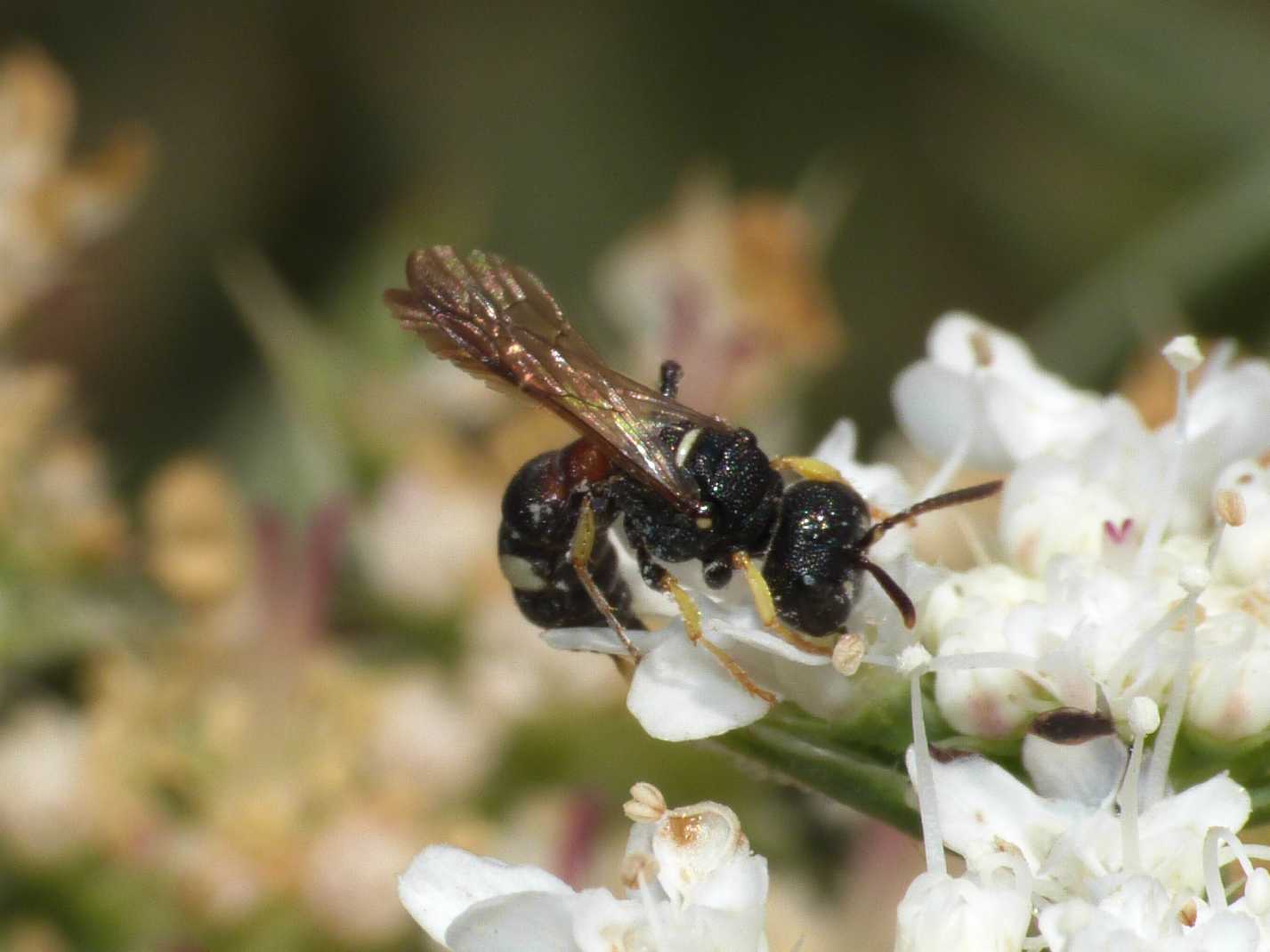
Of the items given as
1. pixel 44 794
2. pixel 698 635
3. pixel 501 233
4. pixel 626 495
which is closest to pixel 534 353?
pixel 626 495

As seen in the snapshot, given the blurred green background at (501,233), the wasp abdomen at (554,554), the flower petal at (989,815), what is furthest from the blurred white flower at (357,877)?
the flower petal at (989,815)

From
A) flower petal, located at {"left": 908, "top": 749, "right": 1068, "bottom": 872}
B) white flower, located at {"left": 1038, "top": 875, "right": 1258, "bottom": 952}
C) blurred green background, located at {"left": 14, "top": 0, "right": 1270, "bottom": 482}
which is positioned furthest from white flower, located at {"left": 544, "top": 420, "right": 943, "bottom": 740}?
blurred green background, located at {"left": 14, "top": 0, "right": 1270, "bottom": 482}

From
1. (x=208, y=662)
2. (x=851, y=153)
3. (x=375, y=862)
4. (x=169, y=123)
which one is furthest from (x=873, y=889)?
(x=169, y=123)

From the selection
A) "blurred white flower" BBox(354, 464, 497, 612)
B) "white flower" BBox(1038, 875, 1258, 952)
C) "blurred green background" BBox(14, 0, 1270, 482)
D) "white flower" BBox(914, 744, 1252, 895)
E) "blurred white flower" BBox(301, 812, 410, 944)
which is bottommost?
"blurred white flower" BBox(301, 812, 410, 944)

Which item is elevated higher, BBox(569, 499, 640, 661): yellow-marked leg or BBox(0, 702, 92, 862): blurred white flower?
BBox(569, 499, 640, 661): yellow-marked leg

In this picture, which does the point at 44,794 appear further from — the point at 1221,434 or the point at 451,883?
the point at 1221,434

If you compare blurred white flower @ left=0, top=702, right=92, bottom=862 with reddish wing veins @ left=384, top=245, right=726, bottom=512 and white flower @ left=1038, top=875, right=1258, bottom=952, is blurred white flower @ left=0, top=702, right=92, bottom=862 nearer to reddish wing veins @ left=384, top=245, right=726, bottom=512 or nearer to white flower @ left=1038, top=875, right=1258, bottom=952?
reddish wing veins @ left=384, top=245, right=726, bottom=512

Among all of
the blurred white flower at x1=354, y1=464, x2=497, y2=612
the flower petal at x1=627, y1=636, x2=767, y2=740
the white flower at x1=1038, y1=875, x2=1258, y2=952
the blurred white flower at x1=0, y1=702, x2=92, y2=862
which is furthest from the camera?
the blurred white flower at x1=354, y1=464, x2=497, y2=612

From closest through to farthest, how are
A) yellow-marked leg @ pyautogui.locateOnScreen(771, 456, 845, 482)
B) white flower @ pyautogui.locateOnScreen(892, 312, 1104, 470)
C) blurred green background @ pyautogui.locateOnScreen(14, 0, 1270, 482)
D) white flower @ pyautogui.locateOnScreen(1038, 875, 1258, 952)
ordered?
1. white flower @ pyautogui.locateOnScreen(1038, 875, 1258, 952)
2. yellow-marked leg @ pyautogui.locateOnScreen(771, 456, 845, 482)
3. white flower @ pyautogui.locateOnScreen(892, 312, 1104, 470)
4. blurred green background @ pyautogui.locateOnScreen(14, 0, 1270, 482)

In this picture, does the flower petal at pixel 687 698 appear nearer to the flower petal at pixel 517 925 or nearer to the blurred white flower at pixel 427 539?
the flower petal at pixel 517 925
